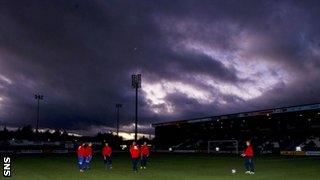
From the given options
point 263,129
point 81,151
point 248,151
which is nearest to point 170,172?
point 248,151

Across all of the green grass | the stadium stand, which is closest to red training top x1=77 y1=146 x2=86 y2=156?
the green grass

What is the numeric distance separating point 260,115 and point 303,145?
1112 cm

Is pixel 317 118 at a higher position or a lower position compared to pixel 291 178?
higher

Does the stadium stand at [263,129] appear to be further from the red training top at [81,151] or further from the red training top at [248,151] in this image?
the red training top at [81,151]

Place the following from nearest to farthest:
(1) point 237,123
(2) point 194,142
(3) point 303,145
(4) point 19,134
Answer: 1. (3) point 303,145
2. (1) point 237,123
3. (2) point 194,142
4. (4) point 19,134

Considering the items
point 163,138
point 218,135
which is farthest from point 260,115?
point 163,138

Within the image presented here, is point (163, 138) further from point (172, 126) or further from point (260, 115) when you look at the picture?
point (260, 115)

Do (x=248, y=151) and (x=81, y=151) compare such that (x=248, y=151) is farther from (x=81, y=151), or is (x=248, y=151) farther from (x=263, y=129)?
(x=263, y=129)

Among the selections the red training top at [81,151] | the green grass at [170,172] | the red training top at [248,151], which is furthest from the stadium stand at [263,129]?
A: the red training top at [81,151]

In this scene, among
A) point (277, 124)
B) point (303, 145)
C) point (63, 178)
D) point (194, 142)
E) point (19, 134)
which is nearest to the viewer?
→ point (63, 178)

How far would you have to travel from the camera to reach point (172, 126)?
11731cm

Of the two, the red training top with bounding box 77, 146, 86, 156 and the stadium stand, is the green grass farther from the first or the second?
the stadium stand

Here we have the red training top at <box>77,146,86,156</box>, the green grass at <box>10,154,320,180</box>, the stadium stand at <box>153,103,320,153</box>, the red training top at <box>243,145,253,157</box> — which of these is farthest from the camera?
the stadium stand at <box>153,103,320,153</box>

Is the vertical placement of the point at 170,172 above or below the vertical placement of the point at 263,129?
below
